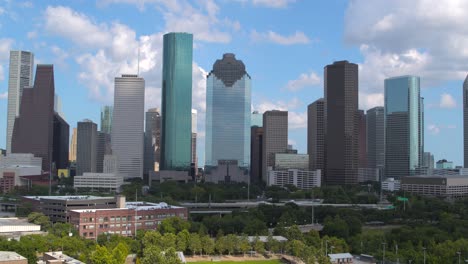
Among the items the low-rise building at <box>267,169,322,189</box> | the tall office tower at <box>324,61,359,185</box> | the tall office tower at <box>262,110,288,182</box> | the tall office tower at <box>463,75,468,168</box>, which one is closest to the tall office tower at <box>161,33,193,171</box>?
the tall office tower at <box>262,110,288,182</box>

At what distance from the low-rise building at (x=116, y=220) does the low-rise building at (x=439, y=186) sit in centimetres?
8497

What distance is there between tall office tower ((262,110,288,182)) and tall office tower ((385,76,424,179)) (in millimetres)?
35222

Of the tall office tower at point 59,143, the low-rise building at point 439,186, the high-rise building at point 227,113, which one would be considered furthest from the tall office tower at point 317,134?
the tall office tower at point 59,143

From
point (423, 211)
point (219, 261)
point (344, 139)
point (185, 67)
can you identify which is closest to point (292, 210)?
point (423, 211)

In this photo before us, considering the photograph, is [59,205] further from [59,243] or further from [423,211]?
[423,211]

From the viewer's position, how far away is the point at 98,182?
14388 cm

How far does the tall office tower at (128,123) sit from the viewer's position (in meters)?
175

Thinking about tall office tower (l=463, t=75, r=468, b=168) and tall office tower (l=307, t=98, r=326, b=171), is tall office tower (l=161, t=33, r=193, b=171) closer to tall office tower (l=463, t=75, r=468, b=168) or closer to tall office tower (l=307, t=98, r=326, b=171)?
tall office tower (l=307, t=98, r=326, b=171)

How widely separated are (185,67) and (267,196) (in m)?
63.5

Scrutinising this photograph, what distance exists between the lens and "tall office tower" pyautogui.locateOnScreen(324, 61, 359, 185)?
6289 inches

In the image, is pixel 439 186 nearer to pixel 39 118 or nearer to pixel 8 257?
pixel 8 257

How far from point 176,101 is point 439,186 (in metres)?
82.5

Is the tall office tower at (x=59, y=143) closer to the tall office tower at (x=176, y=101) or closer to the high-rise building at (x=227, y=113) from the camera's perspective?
the tall office tower at (x=176, y=101)

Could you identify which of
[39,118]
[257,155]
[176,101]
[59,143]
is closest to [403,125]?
[257,155]
